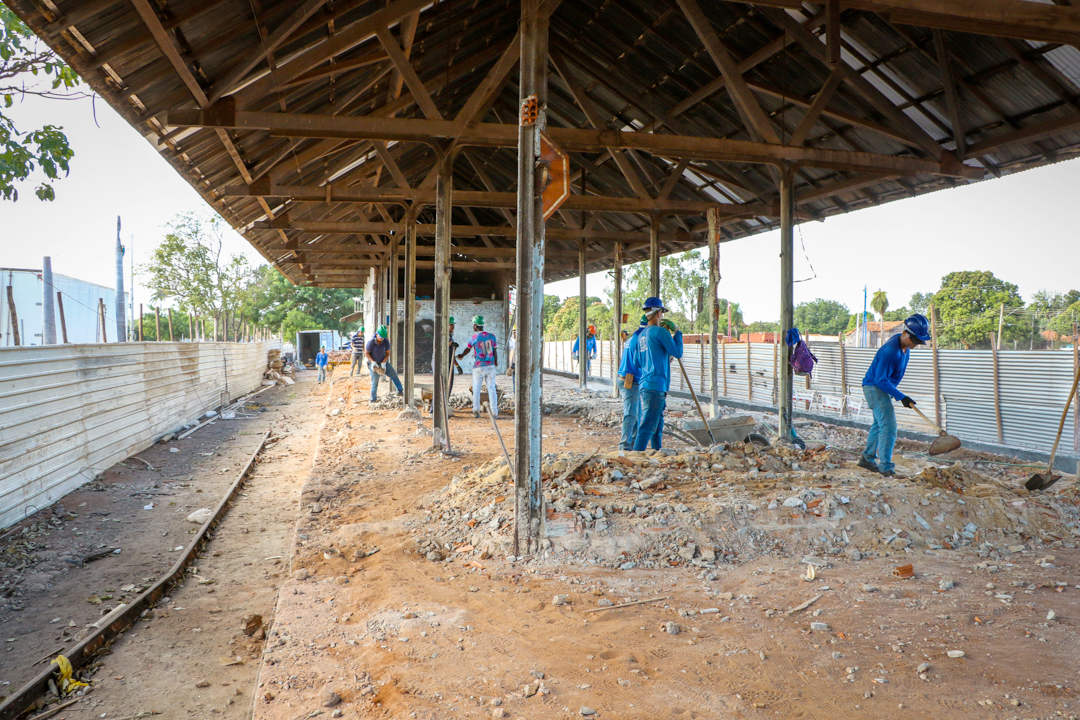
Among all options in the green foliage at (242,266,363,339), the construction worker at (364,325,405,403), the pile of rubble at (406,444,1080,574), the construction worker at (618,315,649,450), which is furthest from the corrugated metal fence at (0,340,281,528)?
the green foliage at (242,266,363,339)

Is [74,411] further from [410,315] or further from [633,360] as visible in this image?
[633,360]

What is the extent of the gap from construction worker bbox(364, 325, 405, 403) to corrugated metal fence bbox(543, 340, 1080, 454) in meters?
8.72

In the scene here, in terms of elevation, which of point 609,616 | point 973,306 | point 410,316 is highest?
point 973,306

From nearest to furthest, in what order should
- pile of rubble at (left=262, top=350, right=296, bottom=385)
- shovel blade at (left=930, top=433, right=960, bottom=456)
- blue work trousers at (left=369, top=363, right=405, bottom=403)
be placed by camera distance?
shovel blade at (left=930, top=433, right=960, bottom=456) → blue work trousers at (left=369, top=363, right=405, bottom=403) → pile of rubble at (left=262, top=350, right=296, bottom=385)

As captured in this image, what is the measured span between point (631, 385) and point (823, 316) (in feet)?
215

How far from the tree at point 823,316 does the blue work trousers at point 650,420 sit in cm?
6205

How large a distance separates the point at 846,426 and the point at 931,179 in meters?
4.78

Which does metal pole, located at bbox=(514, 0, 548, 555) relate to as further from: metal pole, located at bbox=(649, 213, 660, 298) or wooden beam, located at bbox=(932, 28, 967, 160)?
metal pole, located at bbox=(649, 213, 660, 298)

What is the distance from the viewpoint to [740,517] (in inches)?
190

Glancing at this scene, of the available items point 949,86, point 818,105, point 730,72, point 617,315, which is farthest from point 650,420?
point 617,315

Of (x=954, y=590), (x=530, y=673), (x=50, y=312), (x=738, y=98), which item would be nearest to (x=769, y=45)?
(x=738, y=98)

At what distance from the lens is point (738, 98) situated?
780cm

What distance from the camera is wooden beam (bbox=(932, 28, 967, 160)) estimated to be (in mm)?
7013

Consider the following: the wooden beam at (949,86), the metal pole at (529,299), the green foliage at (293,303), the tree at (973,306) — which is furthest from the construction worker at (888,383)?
the green foliage at (293,303)
